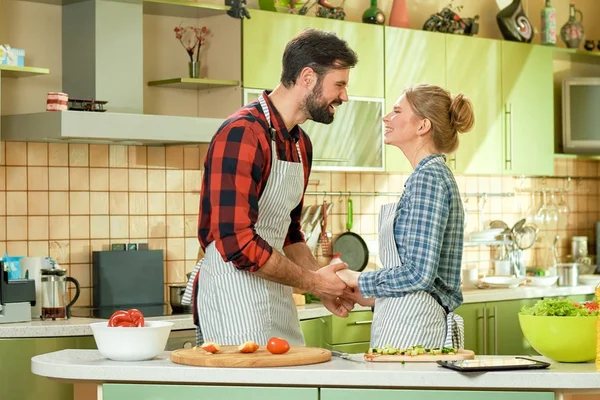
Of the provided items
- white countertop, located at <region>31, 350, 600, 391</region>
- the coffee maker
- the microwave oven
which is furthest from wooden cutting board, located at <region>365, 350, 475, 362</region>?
the microwave oven

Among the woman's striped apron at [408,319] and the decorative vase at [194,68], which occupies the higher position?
the decorative vase at [194,68]

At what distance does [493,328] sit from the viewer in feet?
17.6

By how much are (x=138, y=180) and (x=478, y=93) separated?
1933 millimetres

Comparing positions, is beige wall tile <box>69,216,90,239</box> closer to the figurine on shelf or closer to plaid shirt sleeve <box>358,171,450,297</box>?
the figurine on shelf

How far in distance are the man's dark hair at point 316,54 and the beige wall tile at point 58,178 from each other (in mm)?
1721

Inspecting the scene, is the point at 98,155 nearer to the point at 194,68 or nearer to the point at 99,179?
the point at 99,179

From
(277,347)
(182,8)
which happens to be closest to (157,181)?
(182,8)

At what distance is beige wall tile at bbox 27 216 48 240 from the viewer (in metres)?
4.48

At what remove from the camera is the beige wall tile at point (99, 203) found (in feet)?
15.3

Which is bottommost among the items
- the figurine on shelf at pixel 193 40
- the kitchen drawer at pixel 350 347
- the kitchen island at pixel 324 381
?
the kitchen drawer at pixel 350 347

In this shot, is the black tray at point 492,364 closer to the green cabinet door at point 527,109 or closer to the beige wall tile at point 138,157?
the beige wall tile at point 138,157

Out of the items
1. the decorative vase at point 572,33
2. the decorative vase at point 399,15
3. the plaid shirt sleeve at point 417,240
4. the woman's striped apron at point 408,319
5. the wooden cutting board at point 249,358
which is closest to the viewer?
the wooden cutting board at point 249,358

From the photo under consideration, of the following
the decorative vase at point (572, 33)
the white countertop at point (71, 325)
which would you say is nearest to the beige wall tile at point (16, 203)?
the white countertop at point (71, 325)

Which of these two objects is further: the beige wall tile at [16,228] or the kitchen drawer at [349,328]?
the kitchen drawer at [349,328]
